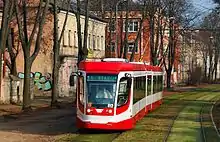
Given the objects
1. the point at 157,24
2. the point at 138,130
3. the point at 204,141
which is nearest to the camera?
the point at 204,141

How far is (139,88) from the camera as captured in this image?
26188 mm

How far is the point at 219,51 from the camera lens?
10719 cm

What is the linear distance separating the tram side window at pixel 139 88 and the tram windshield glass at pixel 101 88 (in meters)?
2.14

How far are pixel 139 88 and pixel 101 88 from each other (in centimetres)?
454

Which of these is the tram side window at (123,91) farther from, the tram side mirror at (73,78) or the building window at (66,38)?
the building window at (66,38)

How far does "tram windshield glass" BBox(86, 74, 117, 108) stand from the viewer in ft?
71.7

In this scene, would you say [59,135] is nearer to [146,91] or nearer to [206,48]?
[146,91]

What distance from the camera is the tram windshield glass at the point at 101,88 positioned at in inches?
860

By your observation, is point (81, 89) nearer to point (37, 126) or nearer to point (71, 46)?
point (37, 126)

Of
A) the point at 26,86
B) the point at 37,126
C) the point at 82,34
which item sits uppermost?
the point at 82,34

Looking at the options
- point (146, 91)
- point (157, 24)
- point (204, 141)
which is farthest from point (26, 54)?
point (157, 24)

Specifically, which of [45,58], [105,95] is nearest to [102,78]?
[105,95]

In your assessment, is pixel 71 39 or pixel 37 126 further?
pixel 71 39

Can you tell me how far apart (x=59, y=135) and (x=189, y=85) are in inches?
3046
